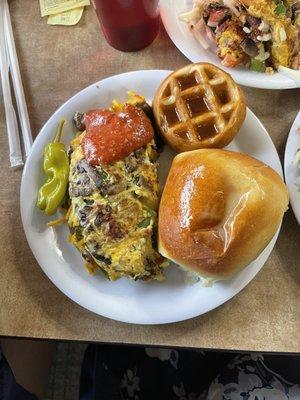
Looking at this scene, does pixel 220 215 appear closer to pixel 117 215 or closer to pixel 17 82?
pixel 117 215

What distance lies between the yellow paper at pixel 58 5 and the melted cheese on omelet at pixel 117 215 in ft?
1.88

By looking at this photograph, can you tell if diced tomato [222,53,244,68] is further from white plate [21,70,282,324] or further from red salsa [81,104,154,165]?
red salsa [81,104,154,165]

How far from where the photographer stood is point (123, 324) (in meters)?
1.14

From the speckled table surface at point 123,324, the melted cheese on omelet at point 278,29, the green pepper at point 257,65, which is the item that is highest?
the melted cheese on omelet at point 278,29

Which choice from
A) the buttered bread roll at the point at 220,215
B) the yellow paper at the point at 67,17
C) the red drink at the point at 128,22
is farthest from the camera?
the yellow paper at the point at 67,17

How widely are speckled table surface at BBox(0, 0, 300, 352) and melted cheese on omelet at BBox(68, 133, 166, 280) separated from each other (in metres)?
0.14

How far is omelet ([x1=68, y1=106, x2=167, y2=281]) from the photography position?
1.08 meters

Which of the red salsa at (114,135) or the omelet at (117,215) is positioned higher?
the red salsa at (114,135)

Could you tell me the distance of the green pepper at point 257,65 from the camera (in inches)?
51.6

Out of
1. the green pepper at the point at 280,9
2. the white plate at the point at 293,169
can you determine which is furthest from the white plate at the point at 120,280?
the green pepper at the point at 280,9

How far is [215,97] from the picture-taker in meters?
1.19

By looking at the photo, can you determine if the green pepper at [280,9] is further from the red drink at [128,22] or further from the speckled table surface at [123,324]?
the red drink at [128,22]

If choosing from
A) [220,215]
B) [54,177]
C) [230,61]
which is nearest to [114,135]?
[54,177]

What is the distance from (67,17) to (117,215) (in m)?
0.72
